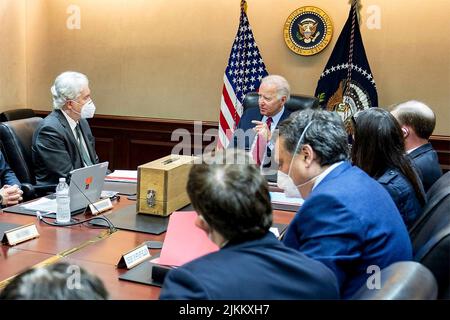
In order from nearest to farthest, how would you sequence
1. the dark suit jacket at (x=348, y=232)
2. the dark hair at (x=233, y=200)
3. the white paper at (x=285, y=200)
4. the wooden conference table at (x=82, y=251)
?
1. the dark hair at (x=233, y=200)
2. the dark suit jacket at (x=348, y=232)
3. the wooden conference table at (x=82, y=251)
4. the white paper at (x=285, y=200)

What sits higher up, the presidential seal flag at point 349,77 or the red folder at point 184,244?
the presidential seal flag at point 349,77

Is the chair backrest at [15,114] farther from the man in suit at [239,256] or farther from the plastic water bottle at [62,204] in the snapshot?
the man in suit at [239,256]

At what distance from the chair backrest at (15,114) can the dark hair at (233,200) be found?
4.30m

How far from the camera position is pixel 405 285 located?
1.12m

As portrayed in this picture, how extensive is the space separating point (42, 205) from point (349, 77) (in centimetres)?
298

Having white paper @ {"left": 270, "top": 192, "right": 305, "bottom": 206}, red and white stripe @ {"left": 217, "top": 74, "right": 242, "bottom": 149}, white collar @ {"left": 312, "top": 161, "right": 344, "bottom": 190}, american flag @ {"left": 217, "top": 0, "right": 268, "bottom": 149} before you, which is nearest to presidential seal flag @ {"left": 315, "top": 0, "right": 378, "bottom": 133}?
american flag @ {"left": 217, "top": 0, "right": 268, "bottom": 149}

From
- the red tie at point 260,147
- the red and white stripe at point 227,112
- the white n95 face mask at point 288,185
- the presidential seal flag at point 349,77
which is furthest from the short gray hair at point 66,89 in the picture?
the presidential seal flag at point 349,77

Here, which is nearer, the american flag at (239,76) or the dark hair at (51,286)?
the dark hair at (51,286)

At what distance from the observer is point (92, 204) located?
246 centimetres

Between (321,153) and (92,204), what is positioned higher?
(321,153)

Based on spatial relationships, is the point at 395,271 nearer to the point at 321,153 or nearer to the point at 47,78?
the point at 321,153

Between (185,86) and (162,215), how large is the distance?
3.01m

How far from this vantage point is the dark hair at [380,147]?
→ 2.17 metres
